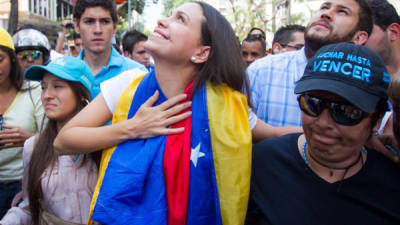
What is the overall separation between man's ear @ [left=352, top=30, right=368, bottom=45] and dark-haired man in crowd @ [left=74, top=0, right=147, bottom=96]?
2.07 meters

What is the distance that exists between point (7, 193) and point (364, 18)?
3261 millimetres

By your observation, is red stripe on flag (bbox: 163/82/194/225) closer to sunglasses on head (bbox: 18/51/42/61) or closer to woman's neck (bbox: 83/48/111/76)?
woman's neck (bbox: 83/48/111/76)

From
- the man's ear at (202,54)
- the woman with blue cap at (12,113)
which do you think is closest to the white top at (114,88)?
the man's ear at (202,54)

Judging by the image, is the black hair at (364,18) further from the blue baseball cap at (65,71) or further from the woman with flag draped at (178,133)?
the blue baseball cap at (65,71)

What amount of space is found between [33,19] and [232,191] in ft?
84.3

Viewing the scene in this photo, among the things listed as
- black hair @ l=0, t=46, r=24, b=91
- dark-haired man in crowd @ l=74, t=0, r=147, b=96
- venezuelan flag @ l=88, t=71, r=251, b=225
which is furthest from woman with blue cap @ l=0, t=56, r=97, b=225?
dark-haired man in crowd @ l=74, t=0, r=147, b=96

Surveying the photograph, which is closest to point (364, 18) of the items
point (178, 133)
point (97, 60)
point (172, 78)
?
point (172, 78)

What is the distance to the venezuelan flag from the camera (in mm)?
1628

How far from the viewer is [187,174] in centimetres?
170

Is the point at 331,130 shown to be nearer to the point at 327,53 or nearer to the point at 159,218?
the point at 327,53

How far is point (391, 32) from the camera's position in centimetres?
351

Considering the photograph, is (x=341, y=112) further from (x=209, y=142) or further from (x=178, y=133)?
(x=178, y=133)

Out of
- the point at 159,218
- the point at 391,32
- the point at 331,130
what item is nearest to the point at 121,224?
the point at 159,218

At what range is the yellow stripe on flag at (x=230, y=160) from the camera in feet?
5.34
